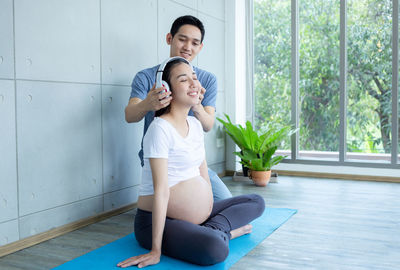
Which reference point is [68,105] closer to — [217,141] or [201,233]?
[201,233]

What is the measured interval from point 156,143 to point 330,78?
3.06m

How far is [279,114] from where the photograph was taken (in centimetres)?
463

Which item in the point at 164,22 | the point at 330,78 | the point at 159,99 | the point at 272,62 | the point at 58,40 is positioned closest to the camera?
the point at 159,99

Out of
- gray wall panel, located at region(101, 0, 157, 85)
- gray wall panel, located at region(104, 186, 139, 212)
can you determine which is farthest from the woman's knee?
gray wall panel, located at region(101, 0, 157, 85)

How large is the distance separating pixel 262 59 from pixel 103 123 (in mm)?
2482

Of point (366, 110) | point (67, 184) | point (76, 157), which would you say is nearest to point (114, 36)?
point (76, 157)

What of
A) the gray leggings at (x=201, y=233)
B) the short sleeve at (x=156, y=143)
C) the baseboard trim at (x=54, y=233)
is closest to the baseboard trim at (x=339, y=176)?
the baseboard trim at (x=54, y=233)

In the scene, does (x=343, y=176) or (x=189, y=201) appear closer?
(x=189, y=201)

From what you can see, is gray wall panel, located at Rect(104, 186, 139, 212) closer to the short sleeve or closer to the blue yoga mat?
the blue yoga mat

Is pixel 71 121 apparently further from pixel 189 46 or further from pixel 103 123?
pixel 189 46

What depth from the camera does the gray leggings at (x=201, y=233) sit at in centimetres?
184

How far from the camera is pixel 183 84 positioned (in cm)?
194

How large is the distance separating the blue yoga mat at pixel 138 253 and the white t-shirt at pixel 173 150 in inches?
12.6

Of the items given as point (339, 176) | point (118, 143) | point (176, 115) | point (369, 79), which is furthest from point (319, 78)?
point (176, 115)
